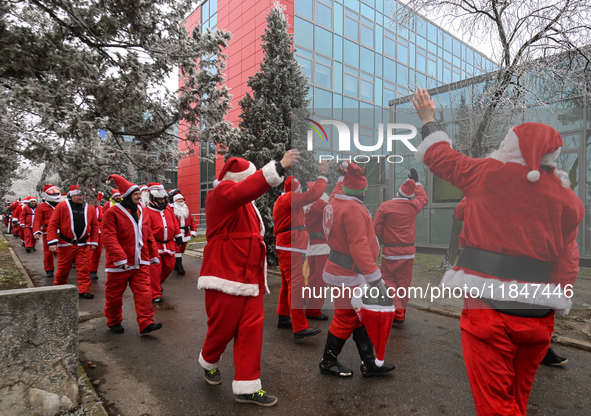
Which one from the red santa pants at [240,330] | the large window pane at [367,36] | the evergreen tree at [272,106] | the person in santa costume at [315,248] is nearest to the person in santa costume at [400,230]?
the person in santa costume at [315,248]

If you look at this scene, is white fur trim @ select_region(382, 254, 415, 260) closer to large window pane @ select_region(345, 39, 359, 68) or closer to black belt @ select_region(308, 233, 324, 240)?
black belt @ select_region(308, 233, 324, 240)

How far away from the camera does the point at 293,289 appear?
185 inches

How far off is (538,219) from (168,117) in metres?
6.32

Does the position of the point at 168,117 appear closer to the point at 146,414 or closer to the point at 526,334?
the point at 146,414

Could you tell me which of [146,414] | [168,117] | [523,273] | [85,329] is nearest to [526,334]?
[523,273]

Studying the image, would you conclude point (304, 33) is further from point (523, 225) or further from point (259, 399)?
point (523, 225)

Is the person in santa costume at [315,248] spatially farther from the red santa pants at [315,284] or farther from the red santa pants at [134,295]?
the red santa pants at [134,295]

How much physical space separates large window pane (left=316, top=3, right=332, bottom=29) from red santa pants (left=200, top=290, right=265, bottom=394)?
20217mm

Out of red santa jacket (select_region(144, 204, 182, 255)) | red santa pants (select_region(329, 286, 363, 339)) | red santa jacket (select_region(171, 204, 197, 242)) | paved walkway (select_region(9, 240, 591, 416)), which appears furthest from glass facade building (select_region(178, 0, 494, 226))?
red santa pants (select_region(329, 286, 363, 339))

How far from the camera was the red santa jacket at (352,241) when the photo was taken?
3.38 m

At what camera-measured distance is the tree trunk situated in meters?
2.66

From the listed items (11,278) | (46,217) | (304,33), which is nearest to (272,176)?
(11,278)

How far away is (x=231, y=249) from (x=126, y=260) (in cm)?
237

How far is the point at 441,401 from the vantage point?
3213mm
